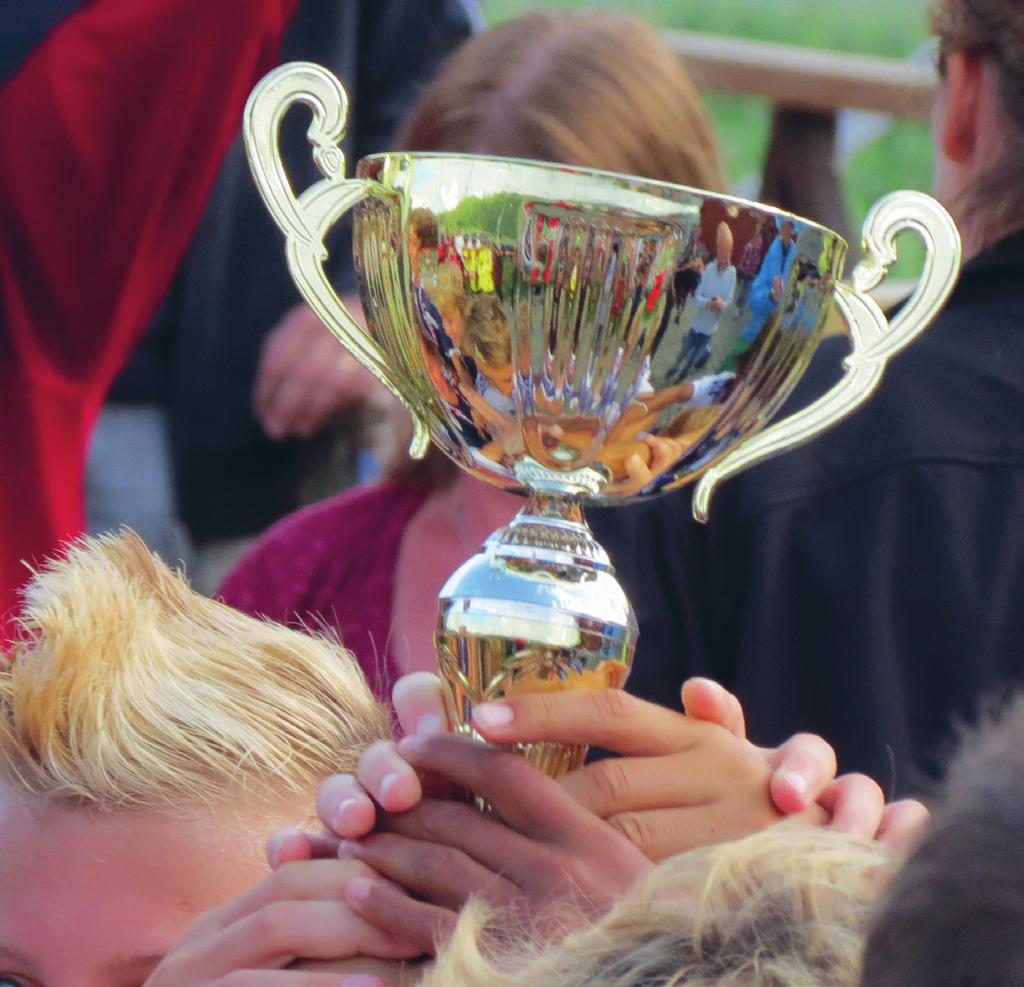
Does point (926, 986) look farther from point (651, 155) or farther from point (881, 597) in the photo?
point (651, 155)

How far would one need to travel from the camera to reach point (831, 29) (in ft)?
19.2

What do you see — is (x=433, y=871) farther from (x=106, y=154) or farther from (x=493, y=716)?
(x=106, y=154)

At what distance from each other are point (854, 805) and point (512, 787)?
20 cm

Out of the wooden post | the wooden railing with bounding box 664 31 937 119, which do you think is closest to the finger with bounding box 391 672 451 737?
the wooden post

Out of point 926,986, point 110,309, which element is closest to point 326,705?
point 926,986

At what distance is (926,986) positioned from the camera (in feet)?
1.59

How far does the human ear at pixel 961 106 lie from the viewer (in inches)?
57.9

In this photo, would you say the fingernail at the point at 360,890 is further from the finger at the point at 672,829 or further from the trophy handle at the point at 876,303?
the trophy handle at the point at 876,303

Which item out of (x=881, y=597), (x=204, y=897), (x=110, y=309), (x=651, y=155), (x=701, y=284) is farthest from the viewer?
(x=110, y=309)

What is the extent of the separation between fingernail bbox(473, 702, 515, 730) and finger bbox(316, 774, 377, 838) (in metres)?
0.07

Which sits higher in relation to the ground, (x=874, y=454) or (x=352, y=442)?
(x=874, y=454)

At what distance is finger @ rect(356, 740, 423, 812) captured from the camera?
841 millimetres

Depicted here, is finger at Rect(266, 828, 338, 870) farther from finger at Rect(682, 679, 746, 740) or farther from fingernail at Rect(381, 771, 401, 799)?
finger at Rect(682, 679, 746, 740)

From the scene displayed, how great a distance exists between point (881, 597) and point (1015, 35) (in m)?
0.47
